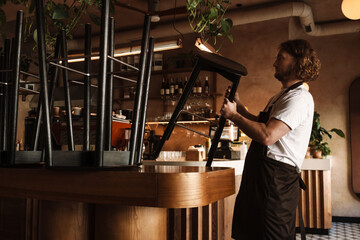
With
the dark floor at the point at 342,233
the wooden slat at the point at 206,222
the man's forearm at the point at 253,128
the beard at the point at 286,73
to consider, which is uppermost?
the beard at the point at 286,73

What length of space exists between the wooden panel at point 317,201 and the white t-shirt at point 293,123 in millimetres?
3253

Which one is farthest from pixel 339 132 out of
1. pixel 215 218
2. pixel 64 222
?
pixel 64 222

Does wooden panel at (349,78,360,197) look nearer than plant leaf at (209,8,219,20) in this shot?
No

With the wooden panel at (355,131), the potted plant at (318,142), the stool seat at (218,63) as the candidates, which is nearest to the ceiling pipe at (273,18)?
the wooden panel at (355,131)

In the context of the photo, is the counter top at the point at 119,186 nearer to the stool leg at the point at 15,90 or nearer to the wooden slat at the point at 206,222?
the stool leg at the point at 15,90

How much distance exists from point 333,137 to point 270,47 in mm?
2032

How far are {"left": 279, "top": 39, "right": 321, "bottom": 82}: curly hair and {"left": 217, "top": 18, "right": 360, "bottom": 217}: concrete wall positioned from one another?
404cm

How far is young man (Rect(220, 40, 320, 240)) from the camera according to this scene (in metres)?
1.72

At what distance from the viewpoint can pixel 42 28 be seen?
0.95 m

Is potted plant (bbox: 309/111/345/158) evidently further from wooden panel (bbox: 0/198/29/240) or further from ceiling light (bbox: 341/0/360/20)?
wooden panel (bbox: 0/198/29/240)

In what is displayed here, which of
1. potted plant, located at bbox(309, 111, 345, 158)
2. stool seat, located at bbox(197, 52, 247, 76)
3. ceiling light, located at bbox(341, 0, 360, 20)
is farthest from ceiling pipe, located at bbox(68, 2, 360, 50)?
Result: stool seat, located at bbox(197, 52, 247, 76)

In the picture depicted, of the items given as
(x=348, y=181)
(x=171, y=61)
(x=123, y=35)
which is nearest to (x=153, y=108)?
(x=171, y=61)

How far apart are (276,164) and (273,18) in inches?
164

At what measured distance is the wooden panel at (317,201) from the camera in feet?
15.3
